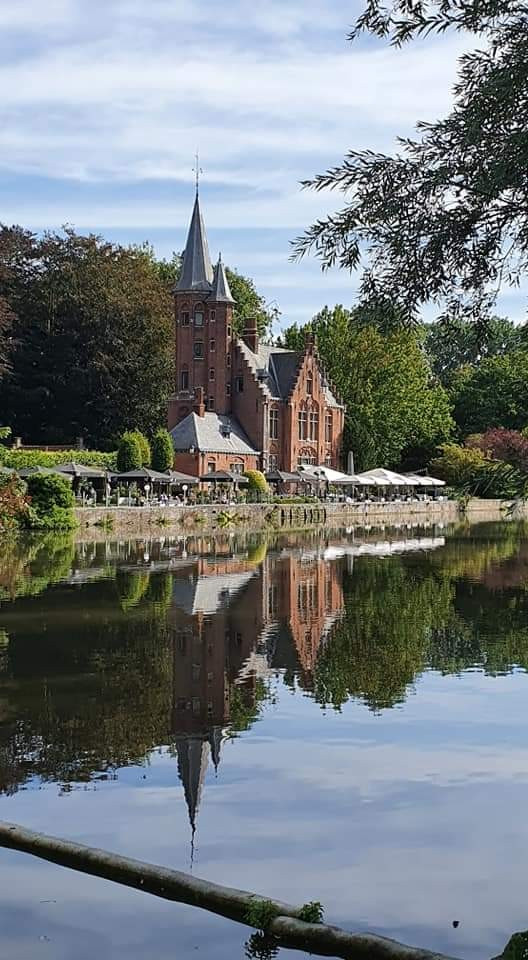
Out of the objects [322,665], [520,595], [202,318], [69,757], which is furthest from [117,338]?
[69,757]

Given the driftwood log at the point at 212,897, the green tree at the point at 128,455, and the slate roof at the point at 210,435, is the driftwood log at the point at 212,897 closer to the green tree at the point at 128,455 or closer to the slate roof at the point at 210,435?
the green tree at the point at 128,455

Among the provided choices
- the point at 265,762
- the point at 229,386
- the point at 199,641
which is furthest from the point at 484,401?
the point at 265,762

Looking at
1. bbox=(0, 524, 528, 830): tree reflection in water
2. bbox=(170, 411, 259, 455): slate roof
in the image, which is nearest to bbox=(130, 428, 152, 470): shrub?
bbox=(170, 411, 259, 455): slate roof

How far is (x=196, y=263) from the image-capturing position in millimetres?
74312

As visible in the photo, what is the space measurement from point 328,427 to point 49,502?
3841 centimetres

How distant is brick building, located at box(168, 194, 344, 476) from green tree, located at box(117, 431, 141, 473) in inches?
381

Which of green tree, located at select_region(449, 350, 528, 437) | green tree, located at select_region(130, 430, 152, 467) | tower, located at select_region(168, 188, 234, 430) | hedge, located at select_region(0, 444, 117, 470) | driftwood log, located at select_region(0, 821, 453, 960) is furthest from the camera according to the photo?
green tree, located at select_region(449, 350, 528, 437)

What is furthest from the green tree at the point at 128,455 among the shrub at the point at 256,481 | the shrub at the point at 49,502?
the shrub at the point at 49,502

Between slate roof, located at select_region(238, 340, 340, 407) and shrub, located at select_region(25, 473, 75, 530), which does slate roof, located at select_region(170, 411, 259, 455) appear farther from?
shrub, located at select_region(25, 473, 75, 530)

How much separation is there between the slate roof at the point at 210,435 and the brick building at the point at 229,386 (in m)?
0.08

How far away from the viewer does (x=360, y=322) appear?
8.34 metres

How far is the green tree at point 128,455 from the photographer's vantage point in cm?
5819

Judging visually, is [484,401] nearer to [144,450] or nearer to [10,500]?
[144,450]

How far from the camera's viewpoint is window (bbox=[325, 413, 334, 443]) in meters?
79.8
